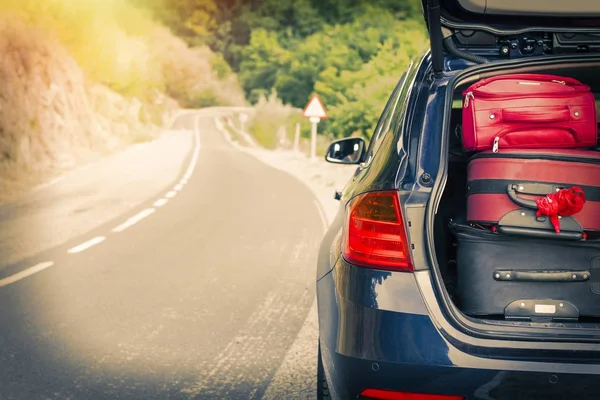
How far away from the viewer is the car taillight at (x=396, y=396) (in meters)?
2.47

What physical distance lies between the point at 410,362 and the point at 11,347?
324 centimetres

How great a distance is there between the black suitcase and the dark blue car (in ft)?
0.19

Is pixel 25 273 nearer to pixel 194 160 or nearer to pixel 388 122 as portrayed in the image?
pixel 388 122

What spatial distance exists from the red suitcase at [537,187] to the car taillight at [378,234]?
36 cm

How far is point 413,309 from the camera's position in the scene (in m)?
2.52

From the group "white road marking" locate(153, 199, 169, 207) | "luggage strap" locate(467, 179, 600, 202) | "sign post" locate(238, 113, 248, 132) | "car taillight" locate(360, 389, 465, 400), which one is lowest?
"sign post" locate(238, 113, 248, 132)

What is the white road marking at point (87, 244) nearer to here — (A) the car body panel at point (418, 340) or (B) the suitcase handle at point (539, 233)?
(A) the car body panel at point (418, 340)

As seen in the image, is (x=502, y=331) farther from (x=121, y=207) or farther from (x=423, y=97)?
(x=121, y=207)

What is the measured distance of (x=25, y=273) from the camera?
286 inches

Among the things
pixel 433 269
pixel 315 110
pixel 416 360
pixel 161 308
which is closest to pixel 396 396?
pixel 416 360

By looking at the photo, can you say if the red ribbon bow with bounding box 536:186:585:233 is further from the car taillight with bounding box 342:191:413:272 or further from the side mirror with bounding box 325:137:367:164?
the side mirror with bounding box 325:137:367:164

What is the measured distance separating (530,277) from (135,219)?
29.7ft

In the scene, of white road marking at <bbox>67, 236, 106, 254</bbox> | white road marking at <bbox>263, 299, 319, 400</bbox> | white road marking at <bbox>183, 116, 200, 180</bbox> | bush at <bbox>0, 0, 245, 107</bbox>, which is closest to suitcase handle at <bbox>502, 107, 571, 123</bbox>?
white road marking at <bbox>263, 299, 319, 400</bbox>

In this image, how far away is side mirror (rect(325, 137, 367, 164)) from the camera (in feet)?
16.0
